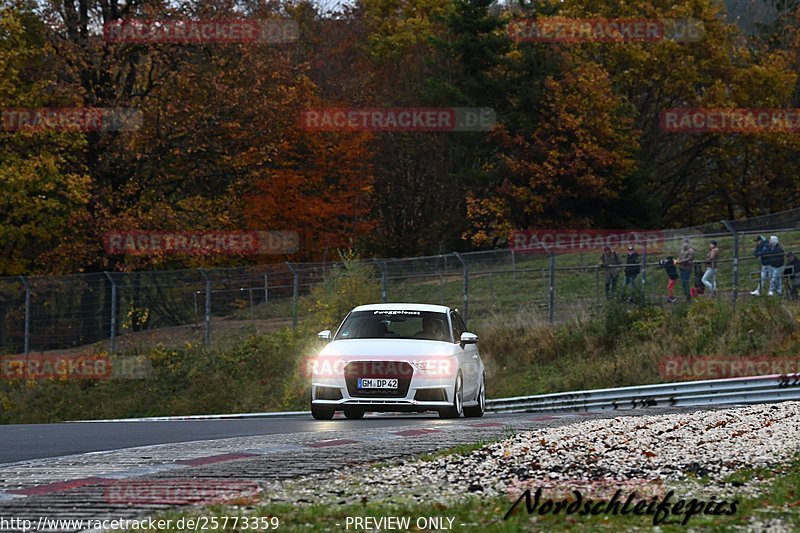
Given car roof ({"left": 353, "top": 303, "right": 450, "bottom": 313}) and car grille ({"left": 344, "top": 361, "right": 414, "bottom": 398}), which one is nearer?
car grille ({"left": 344, "top": 361, "right": 414, "bottom": 398})

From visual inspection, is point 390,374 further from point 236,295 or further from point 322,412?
point 236,295

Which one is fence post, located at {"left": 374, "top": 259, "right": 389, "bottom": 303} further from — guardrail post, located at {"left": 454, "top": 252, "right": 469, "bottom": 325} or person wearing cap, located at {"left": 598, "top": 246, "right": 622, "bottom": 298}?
person wearing cap, located at {"left": 598, "top": 246, "right": 622, "bottom": 298}

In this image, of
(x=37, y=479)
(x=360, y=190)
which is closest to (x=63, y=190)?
(x=360, y=190)

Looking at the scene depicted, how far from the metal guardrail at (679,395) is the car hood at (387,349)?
6223 mm

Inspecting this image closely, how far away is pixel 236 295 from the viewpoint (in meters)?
37.8

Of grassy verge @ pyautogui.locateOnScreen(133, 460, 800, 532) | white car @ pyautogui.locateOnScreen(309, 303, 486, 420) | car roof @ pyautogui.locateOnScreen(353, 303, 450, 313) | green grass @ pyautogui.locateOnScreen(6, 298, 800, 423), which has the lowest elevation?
green grass @ pyautogui.locateOnScreen(6, 298, 800, 423)

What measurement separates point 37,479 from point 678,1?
63.5 meters

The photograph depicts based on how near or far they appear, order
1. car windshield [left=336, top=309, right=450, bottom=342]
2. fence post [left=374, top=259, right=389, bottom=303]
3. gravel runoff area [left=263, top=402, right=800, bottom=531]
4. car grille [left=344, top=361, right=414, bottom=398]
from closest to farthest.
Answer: gravel runoff area [left=263, top=402, right=800, bottom=531] < car grille [left=344, top=361, right=414, bottom=398] < car windshield [left=336, top=309, right=450, bottom=342] < fence post [left=374, top=259, right=389, bottom=303]

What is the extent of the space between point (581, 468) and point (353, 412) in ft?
33.1

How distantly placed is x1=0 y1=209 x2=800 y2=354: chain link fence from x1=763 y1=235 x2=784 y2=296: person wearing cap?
273cm

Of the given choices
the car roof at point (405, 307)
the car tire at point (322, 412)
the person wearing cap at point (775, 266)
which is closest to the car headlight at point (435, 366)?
the car roof at point (405, 307)

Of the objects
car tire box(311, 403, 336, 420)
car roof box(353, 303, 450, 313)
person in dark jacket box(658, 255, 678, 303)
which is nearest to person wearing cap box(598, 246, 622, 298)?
person in dark jacket box(658, 255, 678, 303)

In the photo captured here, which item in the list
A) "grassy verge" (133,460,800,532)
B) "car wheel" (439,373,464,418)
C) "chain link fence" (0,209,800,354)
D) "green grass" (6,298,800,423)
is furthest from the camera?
"chain link fence" (0,209,800,354)

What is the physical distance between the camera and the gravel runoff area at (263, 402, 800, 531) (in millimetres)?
8520
